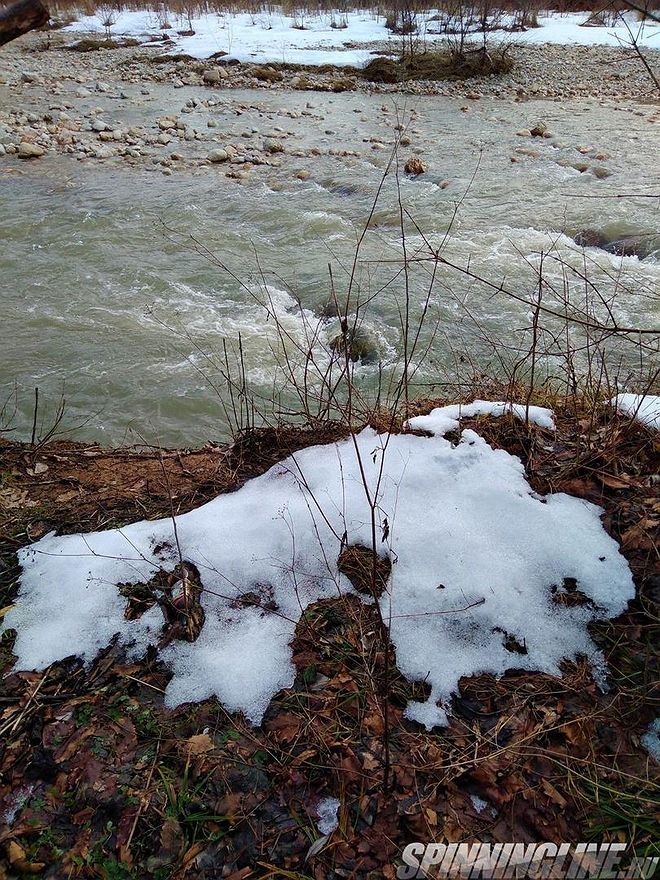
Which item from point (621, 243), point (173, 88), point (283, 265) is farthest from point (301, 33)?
point (621, 243)

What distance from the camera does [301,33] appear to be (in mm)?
18031

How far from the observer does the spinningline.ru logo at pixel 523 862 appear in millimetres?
1211

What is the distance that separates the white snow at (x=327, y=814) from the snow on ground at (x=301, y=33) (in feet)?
54.3

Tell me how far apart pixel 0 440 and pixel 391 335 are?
3171 mm

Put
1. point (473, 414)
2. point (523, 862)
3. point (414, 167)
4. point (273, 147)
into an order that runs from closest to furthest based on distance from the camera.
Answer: point (523, 862), point (473, 414), point (414, 167), point (273, 147)

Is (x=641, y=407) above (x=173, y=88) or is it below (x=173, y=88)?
below

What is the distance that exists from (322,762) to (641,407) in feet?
6.11

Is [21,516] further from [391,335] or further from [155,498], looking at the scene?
[391,335]

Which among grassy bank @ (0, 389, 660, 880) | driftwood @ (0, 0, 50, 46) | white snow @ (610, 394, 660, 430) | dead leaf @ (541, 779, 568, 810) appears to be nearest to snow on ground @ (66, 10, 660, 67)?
driftwood @ (0, 0, 50, 46)

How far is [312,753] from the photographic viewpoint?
144 centimetres

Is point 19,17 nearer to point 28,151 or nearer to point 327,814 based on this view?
point 327,814

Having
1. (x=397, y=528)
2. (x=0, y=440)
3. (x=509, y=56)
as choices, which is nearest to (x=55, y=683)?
(x=397, y=528)

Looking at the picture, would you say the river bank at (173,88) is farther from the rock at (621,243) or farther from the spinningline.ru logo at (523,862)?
the spinningline.ru logo at (523,862)

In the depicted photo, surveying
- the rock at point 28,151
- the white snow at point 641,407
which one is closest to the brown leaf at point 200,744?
the white snow at point 641,407
